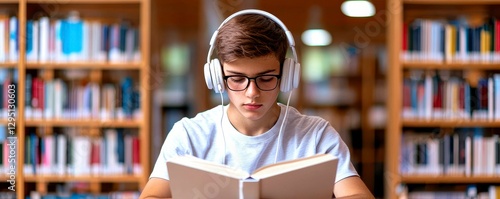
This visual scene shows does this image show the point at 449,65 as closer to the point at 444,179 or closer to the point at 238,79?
the point at 444,179

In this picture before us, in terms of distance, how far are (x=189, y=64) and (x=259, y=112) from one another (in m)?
4.56

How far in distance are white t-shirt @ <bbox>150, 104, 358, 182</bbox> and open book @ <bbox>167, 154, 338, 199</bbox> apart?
215 millimetres

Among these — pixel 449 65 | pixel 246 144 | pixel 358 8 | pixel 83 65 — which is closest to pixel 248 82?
pixel 246 144

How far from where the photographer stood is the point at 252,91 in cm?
158

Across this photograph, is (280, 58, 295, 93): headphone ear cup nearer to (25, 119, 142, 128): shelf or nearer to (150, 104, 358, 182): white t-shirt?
(150, 104, 358, 182): white t-shirt

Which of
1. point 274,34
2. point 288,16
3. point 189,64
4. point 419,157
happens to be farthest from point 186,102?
point 274,34

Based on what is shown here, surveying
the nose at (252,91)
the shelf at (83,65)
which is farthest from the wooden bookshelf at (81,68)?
the nose at (252,91)

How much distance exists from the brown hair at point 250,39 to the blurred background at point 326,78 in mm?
3801

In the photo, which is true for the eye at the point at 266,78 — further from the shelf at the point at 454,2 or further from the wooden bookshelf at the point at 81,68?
the shelf at the point at 454,2

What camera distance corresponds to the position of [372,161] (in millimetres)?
6090

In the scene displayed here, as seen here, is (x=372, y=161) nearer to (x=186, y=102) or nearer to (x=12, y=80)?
(x=186, y=102)

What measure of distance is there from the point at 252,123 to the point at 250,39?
0.22 metres

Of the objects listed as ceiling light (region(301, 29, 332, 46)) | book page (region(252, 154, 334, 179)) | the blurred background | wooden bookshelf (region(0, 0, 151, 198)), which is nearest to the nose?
book page (region(252, 154, 334, 179))

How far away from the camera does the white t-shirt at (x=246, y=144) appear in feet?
5.42
